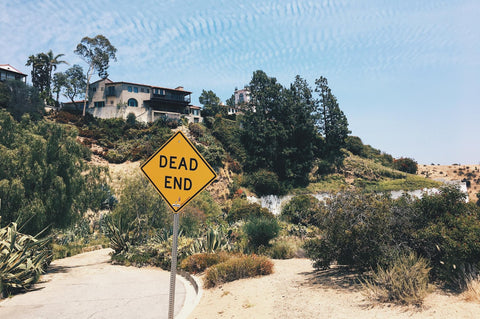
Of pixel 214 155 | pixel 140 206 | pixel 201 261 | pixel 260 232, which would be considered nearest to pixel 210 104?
pixel 214 155

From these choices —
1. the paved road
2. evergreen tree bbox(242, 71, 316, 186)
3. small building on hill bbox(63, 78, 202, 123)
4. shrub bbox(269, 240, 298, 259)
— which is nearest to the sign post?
the paved road

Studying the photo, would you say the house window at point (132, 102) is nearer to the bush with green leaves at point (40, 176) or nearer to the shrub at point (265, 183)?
the shrub at point (265, 183)

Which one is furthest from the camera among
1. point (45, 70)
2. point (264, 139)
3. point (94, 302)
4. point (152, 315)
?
point (45, 70)

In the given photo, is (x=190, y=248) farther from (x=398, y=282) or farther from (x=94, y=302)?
(x=398, y=282)

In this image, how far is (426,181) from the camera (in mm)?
57094

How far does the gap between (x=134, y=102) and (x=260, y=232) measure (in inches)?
2195

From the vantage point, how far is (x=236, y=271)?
11117 millimetres

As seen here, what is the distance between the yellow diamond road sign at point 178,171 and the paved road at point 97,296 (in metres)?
3.48

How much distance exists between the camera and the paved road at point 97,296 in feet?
29.8

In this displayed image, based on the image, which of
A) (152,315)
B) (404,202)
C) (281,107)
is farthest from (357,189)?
(281,107)

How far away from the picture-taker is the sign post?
721cm

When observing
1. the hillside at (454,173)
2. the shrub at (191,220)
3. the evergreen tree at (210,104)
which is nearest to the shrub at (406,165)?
the hillside at (454,173)

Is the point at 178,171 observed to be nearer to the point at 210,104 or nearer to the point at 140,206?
the point at 140,206

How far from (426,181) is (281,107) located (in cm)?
2542
